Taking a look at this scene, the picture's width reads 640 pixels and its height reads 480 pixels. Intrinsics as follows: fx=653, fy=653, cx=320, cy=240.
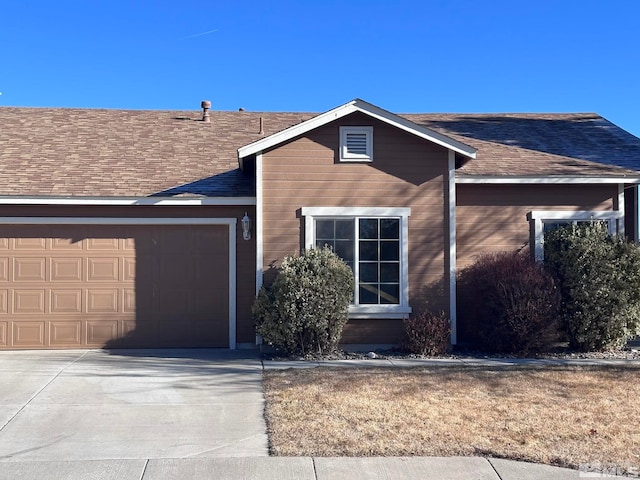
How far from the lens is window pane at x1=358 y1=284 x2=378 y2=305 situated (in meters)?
11.5

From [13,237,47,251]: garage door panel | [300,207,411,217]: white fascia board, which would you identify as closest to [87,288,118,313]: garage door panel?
[13,237,47,251]: garage door panel

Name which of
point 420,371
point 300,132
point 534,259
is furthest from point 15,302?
point 534,259

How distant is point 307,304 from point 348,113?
337 centimetres

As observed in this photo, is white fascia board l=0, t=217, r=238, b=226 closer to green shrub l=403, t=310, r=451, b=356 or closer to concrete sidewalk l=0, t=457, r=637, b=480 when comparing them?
green shrub l=403, t=310, r=451, b=356

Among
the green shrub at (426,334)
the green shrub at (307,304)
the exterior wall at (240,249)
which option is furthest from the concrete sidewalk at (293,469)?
the exterior wall at (240,249)

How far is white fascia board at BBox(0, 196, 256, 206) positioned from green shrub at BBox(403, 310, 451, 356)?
140 inches

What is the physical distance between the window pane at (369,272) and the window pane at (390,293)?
0.19m

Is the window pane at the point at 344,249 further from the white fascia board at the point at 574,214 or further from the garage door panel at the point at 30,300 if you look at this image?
the garage door panel at the point at 30,300

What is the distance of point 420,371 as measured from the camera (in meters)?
9.68

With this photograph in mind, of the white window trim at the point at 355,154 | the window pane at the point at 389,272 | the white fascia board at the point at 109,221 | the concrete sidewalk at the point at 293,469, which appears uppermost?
the white window trim at the point at 355,154

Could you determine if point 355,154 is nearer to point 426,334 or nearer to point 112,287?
point 426,334

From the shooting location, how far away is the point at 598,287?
36.0ft

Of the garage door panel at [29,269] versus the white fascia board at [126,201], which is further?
the garage door panel at [29,269]

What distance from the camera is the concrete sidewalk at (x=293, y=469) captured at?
213 inches
